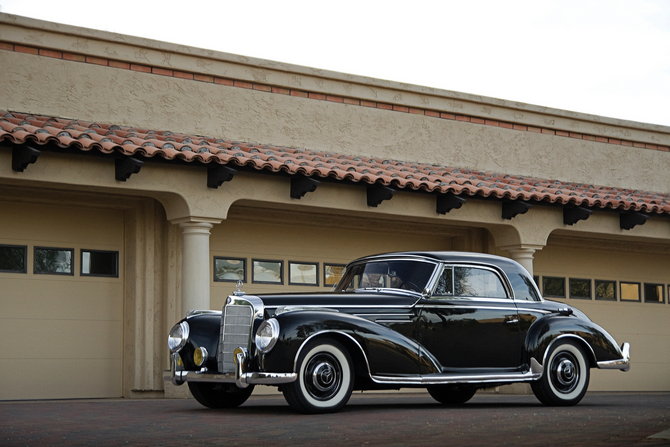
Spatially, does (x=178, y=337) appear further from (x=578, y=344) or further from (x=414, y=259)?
(x=578, y=344)

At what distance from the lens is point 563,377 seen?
28.1ft

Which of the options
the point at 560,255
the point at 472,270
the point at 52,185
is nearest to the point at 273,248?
the point at 52,185

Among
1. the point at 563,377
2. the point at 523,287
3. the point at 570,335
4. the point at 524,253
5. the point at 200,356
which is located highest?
the point at 524,253

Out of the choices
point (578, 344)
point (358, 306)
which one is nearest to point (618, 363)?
point (578, 344)

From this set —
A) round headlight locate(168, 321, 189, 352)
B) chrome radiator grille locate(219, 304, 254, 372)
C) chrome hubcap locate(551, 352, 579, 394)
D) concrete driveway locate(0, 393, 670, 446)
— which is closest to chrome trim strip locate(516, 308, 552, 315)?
chrome hubcap locate(551, 352, 579, 394)

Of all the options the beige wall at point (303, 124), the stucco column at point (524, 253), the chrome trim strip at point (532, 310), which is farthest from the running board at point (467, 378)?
the beige wall at point (303, 124)

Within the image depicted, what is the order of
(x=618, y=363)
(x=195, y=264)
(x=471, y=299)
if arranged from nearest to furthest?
1. (x=471, y=299)
2. (x=618, y=363)
3. (x=195, y=264)

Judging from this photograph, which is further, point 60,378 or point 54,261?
point 54,261

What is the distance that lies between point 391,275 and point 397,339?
0.96 meters

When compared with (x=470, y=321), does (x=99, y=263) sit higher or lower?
higher

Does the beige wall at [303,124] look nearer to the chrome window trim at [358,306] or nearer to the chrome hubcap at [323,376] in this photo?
the chrome window trim at [358,306]

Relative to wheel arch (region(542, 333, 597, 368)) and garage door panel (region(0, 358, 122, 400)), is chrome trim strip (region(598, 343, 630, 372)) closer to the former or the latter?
wheel arch (region(542, 333, 597, 368))

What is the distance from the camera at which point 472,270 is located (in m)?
8.54

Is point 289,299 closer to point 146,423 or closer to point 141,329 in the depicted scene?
point 146,423
